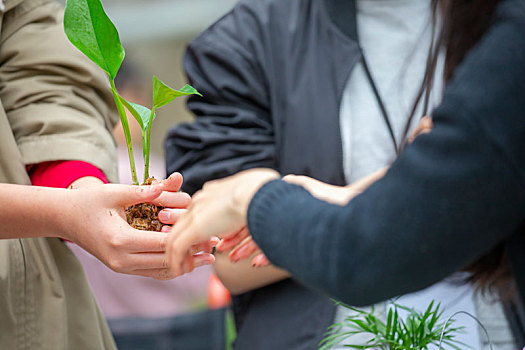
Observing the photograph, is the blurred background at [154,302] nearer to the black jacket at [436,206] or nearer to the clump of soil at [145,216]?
the clump of soil at [145,216]

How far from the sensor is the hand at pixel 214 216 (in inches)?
29.0

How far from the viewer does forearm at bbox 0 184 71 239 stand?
0.84 metres

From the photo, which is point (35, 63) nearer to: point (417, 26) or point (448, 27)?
point (448, 27)

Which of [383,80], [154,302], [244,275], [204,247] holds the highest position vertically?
[383,80]

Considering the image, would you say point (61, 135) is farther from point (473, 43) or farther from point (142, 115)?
point (473, 43)

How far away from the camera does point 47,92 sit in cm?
102

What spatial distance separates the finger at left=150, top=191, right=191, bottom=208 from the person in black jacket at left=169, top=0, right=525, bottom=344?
23 cm

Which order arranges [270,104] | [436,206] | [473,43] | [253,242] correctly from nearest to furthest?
[436,206], [253,242], [473,43], [270,104]

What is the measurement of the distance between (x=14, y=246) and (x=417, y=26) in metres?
0.91

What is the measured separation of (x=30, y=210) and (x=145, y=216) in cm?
17

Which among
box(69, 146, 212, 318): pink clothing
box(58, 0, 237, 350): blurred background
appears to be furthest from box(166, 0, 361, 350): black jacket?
box(69, 146, 212, 318): pink clothing

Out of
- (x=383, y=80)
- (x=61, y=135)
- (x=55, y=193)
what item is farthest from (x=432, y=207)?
(x=383, y=80)

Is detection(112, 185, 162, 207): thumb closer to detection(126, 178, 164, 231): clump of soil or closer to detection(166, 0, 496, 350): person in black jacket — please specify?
detection(126, 178, 164, 231): clump of soil

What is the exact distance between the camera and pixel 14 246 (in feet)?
3.00
